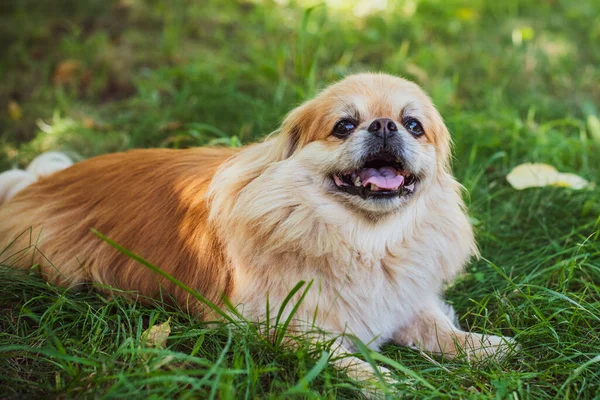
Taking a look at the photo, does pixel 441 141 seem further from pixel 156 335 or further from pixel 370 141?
pixel 156 335

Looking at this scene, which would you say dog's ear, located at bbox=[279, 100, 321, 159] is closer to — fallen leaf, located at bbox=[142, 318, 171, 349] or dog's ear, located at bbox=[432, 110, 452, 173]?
dog's ear, located at bbox=[432, 110, 452, 173]

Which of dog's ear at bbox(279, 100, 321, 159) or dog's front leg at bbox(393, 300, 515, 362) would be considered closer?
dog's front leg at bbox(393, 300, 515, 362)

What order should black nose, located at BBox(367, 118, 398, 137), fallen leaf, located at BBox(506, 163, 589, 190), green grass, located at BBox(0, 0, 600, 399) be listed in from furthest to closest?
fallen leaf, located at BBox(506, 163, 589, 190) < black nose, located at BBox(367, 118, 398, 137) < green grass, located at BBox(0, 0, 600, 399)

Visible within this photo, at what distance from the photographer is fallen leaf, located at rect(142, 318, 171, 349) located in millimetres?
2242

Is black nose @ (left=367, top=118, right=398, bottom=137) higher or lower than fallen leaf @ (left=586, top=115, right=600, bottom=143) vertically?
higher

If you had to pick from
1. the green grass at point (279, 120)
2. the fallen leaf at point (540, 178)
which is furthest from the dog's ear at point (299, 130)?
the fallen leaf at point (540, 178)

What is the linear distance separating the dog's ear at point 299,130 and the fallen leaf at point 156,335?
0.85 meters

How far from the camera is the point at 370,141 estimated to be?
245cm

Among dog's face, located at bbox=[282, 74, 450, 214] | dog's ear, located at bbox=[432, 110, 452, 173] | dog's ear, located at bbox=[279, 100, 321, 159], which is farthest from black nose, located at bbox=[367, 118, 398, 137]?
dog's ear, located at bbox=[432, 110, 452, 173]

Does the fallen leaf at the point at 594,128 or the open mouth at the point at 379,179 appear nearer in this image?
the open mouth at the point at 379,179

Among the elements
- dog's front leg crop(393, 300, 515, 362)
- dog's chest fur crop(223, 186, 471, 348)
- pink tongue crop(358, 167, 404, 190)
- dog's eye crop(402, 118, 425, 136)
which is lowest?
dog's front leg crop(393, 300, 515, 362)

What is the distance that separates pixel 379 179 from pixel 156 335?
3.47 ft

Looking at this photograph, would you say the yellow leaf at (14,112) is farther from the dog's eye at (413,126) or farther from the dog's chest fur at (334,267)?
the dog's eye at (413,126)

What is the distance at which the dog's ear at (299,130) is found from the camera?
8.59 ft
